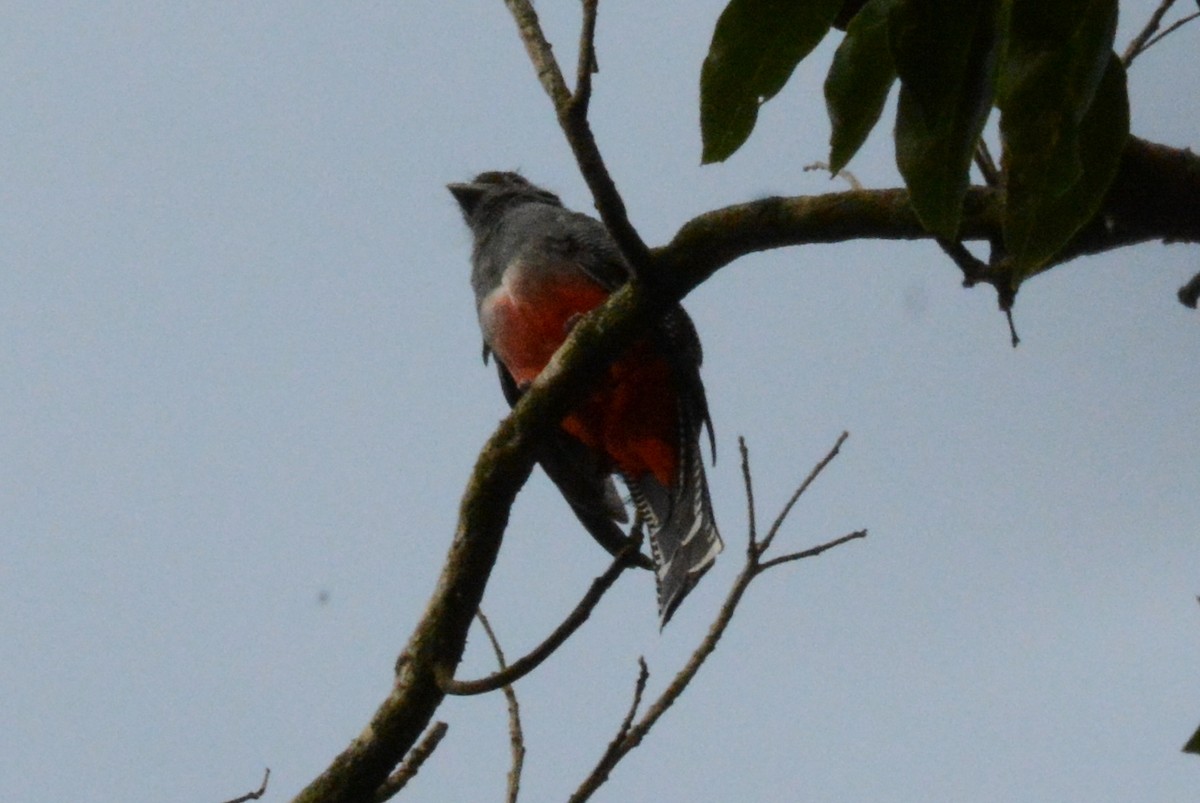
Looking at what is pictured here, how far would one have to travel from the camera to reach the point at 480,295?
17.8 ft

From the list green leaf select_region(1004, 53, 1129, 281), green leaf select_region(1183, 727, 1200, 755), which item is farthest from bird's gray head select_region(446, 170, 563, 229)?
green leaf select_region(1183, 727, 1200, 755)

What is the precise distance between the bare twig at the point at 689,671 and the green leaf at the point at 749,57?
1419 millimetres

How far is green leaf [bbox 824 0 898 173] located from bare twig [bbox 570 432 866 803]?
144cm

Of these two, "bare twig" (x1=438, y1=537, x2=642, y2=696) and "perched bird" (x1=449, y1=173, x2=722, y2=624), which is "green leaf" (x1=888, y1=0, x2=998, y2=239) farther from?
"perched bird" (x1=449, y1=173, x2=722, y2=624)

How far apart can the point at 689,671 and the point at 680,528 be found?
105 cm

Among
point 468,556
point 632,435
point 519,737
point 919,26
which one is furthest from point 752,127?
point 632,435

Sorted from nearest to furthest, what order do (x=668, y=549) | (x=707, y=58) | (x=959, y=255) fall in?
(x=707, y=58) → (x=959, y=255) → (x=668, y=549)

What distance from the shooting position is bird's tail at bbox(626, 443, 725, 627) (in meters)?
3.94

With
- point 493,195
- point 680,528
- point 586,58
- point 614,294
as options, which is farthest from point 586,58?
point 493,195

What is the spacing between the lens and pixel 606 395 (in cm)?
468

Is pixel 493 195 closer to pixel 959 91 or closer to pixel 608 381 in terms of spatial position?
pixel 608 381

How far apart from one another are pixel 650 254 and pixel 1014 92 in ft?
3.98

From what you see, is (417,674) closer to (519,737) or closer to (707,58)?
(519,737)

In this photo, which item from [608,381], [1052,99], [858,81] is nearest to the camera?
Answer: [1052,99]
